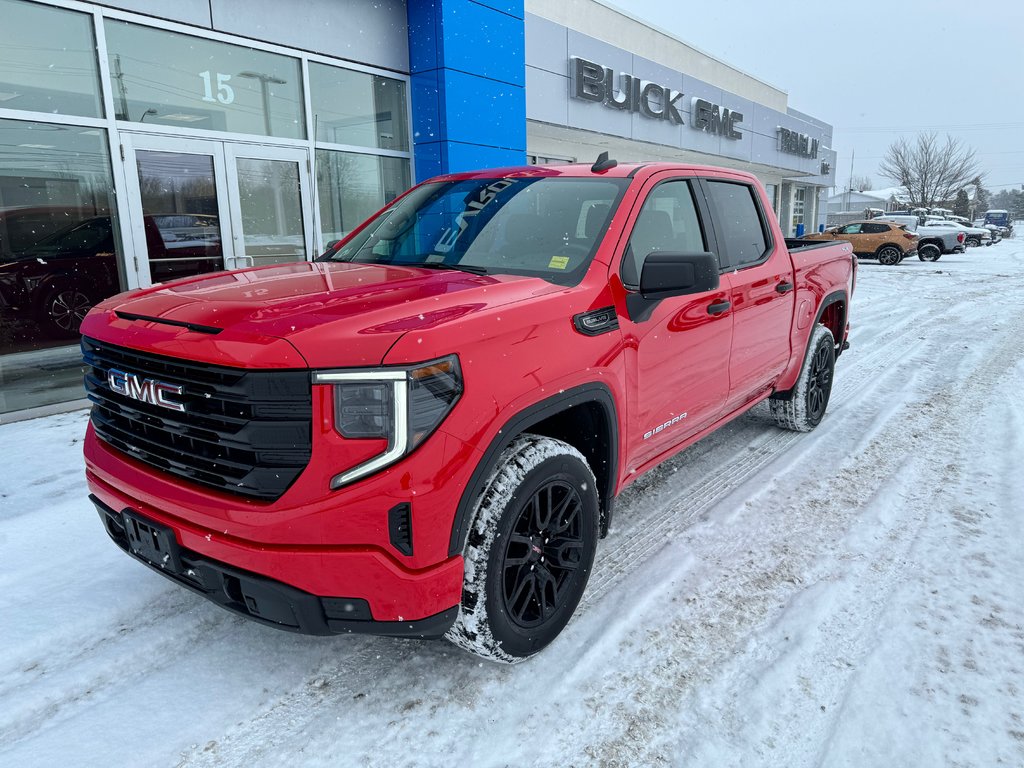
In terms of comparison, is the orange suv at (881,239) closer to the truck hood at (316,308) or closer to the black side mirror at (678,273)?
the black side mirror at (678,273)

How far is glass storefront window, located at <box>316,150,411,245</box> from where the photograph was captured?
8.94 meters

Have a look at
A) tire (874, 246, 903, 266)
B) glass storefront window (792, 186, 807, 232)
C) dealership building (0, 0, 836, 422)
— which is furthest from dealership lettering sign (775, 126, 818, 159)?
dealership building (0, 0, 836, 422)

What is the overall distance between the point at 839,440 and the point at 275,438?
436 centimetres

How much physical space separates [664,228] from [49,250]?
230 inches

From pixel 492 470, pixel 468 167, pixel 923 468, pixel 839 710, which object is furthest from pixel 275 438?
pixel 468 167

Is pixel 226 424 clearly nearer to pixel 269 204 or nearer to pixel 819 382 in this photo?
pixel 819 382

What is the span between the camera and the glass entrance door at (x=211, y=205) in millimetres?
6848

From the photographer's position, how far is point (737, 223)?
405 centimetres

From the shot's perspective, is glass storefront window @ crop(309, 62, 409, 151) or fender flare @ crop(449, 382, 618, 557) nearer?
fender flare @ crop(449, 382, 618, 557)

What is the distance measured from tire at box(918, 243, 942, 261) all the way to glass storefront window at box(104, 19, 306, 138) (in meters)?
26.3

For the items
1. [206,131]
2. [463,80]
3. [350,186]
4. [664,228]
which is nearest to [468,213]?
[664,228]

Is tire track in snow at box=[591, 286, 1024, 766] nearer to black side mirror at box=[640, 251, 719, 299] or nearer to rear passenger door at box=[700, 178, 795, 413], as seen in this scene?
rear passenger door at box=[700, 178, 795, 413]

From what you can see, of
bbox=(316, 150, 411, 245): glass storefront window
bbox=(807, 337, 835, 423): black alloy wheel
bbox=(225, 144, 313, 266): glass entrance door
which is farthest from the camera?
bbox=(316, 150, 411, 245): glass storefront window

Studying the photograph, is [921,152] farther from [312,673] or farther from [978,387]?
[312,673]
